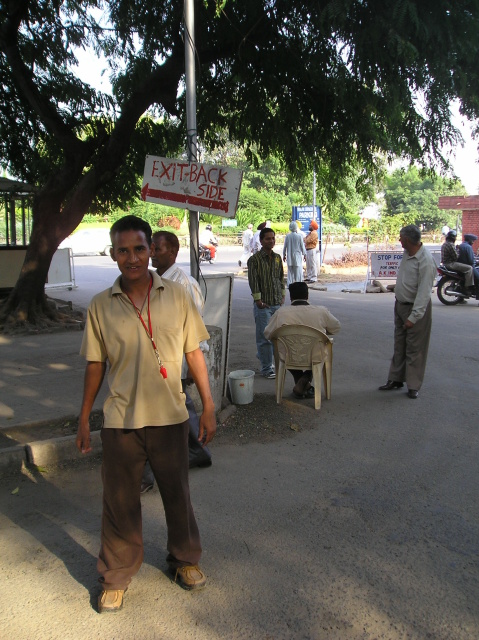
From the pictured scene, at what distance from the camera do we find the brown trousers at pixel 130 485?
9.30ft

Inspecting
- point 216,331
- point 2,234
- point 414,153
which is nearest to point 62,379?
point 216,331

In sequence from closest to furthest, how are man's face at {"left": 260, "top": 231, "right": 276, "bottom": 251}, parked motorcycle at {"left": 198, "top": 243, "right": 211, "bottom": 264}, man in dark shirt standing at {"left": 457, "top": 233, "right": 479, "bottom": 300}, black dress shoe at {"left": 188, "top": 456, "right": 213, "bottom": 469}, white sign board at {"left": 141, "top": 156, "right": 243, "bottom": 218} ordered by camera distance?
black dress shoe at {"left": 188, "top": 456, "right": 213, "bottom": 469} < white sign board at {"left": 141, "top": 156, "right": 243, "bottom": 218} < man's face at {"left": 260, "top": 231, "right": 276, "bottom": 251} < man in dark shirt standing at {"left": 457, "top": 233, "right": 479, "bottom": 300} < parked motorcycle at {"left": 198, "top": 243, "right": 211, "bottom": 264}

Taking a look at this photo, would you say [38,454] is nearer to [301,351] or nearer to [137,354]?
[137,354]

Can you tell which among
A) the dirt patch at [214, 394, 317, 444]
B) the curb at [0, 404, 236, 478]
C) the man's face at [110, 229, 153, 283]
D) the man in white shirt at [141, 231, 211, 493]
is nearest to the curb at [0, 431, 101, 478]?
the curb at [0, 404, 236, 478]

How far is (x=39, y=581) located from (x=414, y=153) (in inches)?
317

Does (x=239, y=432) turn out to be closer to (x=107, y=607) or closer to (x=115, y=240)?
(x=107, y=607)

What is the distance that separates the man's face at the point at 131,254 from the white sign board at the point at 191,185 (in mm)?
2604

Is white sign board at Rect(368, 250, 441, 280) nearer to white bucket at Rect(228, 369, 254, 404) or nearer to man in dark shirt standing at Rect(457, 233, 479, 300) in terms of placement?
man in dark shirt standing at Rect(457, 233, 479, 300)

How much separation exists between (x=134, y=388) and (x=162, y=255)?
160 centimetres

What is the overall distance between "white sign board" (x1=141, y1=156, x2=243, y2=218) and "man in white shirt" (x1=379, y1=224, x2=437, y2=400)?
2153 mm

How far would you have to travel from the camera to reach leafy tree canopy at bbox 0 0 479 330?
745cm

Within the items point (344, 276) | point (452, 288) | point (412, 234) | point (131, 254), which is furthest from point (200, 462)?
point (344, 276)

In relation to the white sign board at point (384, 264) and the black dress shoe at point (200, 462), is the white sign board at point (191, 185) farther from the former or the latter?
the white sign board at point (384, 264)

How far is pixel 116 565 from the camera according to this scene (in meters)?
2.89
